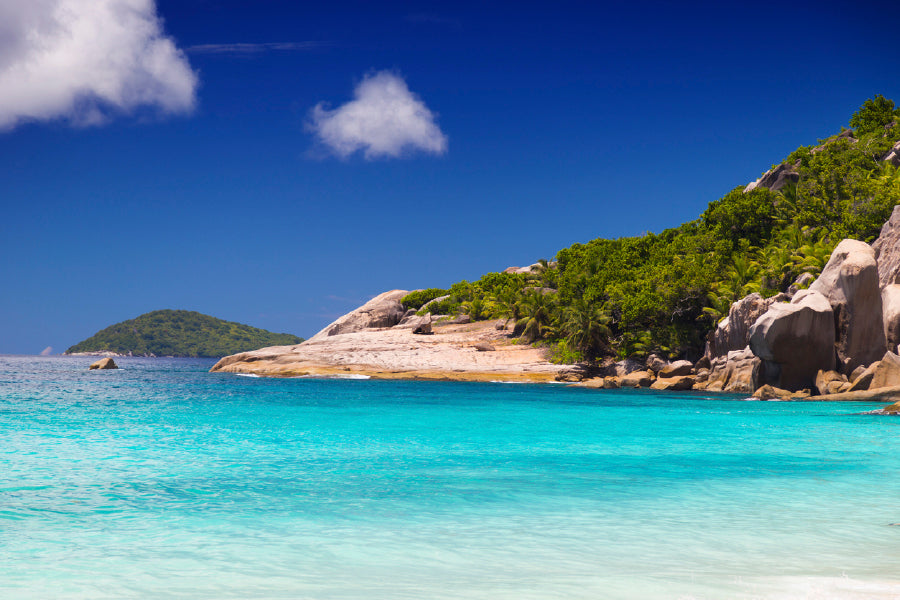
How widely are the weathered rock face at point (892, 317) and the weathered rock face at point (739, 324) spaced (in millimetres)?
6721

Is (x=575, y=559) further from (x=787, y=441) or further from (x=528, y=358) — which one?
(x=528, y=358)

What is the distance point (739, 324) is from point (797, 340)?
7213mm

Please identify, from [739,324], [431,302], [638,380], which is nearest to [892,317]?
[739,324]

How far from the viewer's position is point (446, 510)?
977 centimetres

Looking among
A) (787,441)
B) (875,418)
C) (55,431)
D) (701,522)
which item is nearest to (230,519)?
(701,522)

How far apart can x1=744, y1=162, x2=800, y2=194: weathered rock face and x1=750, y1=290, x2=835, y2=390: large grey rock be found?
91.0ft

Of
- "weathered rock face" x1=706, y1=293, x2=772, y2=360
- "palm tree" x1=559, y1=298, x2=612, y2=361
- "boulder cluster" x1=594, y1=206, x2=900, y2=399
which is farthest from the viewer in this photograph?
"palm tree" x1=559, y1=298, x2=612, y2=361

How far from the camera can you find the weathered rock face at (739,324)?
38531mm

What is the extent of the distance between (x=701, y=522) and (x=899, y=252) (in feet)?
98.6

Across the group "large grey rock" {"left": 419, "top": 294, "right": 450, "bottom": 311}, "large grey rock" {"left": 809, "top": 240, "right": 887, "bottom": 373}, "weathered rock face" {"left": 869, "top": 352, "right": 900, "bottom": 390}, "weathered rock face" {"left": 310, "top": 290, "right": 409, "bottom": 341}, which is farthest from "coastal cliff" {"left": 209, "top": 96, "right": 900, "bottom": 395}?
"weathered rock face" {"left": 310, "top": 290, "right": 409, "bottom": 341}

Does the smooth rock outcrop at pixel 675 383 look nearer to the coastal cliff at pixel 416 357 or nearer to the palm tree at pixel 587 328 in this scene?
the palm tree at pixel 587 328

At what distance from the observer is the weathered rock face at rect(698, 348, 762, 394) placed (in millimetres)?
38891

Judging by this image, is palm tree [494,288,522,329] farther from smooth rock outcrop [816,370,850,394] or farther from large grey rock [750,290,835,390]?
smooth rock outcrop [816,370,850,394]

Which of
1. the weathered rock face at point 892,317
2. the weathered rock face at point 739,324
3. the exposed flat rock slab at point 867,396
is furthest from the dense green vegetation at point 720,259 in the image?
the exposed flat rock slab at point 867,396
